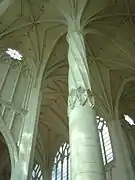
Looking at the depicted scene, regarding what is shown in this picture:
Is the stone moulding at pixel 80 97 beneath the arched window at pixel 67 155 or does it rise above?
beneath

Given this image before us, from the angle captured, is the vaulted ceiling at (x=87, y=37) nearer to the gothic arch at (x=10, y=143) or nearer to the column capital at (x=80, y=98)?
the gothic arch at (x=10, y=143)

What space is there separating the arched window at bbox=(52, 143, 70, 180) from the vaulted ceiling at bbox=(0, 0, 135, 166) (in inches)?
203

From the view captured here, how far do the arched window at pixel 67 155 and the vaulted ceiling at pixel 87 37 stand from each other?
1520mm

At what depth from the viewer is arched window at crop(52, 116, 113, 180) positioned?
17694mm

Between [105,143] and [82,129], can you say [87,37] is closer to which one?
[105,143]

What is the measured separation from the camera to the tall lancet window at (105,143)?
57.1 ft

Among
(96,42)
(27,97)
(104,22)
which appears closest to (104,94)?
(96,42)

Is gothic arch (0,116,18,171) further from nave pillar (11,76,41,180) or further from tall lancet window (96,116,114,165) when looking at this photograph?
tall lancet window (96,116,114,165)

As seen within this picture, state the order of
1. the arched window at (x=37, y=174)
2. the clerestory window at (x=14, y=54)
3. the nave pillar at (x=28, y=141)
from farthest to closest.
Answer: the arched window at (x=37, y=174) → the clerestory window at (x=14, y=54) → the nave pillar at (x=28, y=141)

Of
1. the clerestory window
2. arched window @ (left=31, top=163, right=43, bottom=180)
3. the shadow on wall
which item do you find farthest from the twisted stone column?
the shadow on wall

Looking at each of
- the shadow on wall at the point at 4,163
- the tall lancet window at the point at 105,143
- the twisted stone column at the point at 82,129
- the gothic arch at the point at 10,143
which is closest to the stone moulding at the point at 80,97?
the twisted stone column at the point at 82,129

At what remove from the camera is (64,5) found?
47.9 ft

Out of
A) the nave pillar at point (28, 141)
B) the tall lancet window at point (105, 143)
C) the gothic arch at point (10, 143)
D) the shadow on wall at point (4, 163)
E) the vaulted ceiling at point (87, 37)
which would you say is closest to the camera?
the nave pillar at point (28, 141)

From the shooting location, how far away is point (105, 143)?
1830 cm
